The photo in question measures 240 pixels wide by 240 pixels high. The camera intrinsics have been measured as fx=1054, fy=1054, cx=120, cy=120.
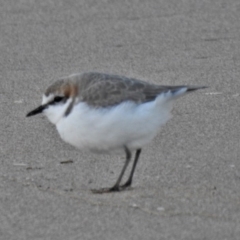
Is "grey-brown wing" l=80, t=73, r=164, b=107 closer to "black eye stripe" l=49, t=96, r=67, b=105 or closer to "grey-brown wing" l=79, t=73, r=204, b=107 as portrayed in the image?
"grey-brown wing" l=79, t=73, r=204, b=107

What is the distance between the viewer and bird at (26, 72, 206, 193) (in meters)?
6.12

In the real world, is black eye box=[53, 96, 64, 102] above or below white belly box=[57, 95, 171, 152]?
above

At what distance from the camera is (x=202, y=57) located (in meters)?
9.47

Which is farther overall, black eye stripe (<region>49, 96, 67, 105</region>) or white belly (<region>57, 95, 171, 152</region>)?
black eye stripe (<region>49, 96, 67, 105</region>)

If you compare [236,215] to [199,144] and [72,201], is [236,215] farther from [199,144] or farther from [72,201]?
[199,144]

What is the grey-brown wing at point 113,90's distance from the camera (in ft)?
20.4

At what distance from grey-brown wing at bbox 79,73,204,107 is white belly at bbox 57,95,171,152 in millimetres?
44

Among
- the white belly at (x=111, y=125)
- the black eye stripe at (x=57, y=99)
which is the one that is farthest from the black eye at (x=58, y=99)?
the white belly at (x=111, y=125)

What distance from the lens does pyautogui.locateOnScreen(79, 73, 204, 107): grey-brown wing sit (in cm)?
621

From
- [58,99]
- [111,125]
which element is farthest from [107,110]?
[58,99]

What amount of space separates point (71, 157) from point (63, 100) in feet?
3.09

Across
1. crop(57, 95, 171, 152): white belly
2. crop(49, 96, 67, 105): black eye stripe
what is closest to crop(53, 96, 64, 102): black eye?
crop(49, 96, 67, 105): black eye stripe

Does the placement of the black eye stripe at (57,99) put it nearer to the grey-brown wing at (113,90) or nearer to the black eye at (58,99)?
the black eye at (58,99)

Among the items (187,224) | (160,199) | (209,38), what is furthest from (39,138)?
(209,38)
